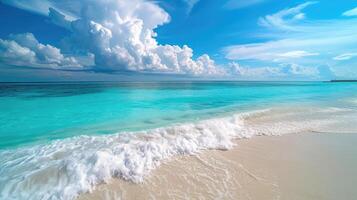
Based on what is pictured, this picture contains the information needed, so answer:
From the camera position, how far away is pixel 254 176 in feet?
15.4

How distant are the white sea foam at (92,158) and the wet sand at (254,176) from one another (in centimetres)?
36

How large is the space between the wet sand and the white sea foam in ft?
1.19

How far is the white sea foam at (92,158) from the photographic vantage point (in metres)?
4.13

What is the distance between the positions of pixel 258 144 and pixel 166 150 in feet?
11.1

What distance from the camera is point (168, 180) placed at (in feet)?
14.8

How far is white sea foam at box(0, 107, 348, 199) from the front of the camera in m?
4.13

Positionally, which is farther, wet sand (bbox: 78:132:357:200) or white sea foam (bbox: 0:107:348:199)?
white sea foam (bbox: 0:107:348:199)

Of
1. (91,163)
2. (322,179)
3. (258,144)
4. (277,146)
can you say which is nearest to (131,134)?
(91,163)

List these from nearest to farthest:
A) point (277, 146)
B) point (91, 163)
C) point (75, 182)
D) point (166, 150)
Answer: point (75, 182)
point (91, 163)
point (166, 150)
point (277, 146)

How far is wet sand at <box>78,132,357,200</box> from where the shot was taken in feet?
13.2

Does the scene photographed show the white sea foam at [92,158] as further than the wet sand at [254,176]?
Yes

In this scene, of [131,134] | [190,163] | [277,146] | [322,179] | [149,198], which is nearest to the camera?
[149,198]

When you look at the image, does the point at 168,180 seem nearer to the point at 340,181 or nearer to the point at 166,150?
the point at 166,150

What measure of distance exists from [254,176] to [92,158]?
13.6 feet
